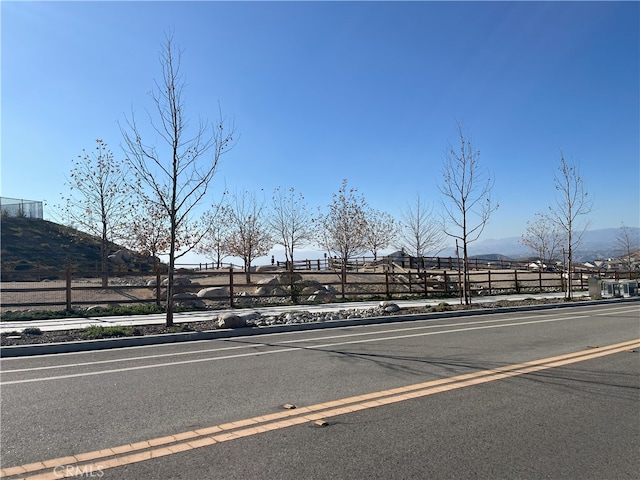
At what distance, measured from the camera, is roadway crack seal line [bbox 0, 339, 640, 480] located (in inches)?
148

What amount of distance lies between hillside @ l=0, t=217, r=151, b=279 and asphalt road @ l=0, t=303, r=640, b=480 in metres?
34.6

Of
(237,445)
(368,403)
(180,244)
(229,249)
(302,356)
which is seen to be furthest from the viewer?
(229,249)

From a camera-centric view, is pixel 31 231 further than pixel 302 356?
Yes

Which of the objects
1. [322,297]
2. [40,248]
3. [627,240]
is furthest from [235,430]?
[627,240]

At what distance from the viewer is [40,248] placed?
4756 centimetres

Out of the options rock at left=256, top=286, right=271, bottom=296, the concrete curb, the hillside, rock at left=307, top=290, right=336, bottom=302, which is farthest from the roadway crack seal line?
the hillside

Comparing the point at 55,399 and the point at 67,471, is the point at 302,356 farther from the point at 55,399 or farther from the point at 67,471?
the point at 67,471

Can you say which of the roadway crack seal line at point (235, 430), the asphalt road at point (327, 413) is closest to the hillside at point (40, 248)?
the asphalt road at point (327, 413)

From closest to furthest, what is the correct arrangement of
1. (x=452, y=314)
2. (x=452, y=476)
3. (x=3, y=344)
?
(x=452, y=476)
(x=3, y=344)
(x=452, y=314)

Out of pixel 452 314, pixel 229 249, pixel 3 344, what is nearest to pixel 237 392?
pixel 3 344

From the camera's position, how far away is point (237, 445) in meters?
4.19

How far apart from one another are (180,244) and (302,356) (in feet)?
68.1

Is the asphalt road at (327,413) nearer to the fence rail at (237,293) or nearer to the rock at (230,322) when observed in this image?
the rock at (230,322)

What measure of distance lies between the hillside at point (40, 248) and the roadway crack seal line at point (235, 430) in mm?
36821
